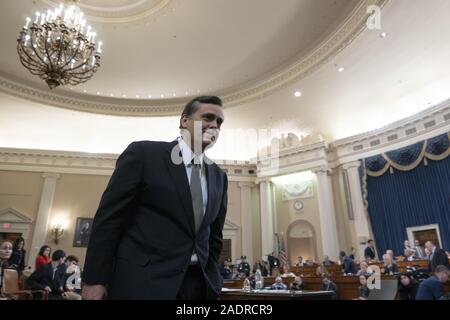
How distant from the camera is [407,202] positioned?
35.7ft

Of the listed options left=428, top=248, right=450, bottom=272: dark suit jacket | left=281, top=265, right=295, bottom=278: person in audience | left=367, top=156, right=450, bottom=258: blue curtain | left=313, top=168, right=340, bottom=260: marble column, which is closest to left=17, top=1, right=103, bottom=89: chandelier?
left=281, top=265, right=295, bottom=278: person in audience

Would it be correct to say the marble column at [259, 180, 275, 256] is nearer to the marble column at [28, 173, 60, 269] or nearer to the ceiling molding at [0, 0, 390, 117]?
the ceiling molding at [0, 0, 390, 117]

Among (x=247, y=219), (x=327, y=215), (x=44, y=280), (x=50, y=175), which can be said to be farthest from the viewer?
(x=247, y=219)

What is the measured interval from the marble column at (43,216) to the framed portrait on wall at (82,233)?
1.10 m

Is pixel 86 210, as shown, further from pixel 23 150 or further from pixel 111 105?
pixel 111 105

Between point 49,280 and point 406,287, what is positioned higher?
point 49,280

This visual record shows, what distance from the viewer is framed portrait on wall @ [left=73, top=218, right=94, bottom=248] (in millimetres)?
12211

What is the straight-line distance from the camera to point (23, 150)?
12688 millimetres

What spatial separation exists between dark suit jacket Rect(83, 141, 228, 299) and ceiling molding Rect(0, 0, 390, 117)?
8290mm

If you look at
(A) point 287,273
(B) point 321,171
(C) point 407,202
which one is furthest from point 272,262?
(C) point 407,202

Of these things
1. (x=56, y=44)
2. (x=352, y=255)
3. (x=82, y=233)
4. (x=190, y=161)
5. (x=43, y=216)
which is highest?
(x=56, y=44)

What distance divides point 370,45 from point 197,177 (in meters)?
9.54

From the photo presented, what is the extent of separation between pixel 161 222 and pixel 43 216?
42.9ft

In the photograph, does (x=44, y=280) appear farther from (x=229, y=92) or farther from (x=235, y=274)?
(x=229, y=92)
